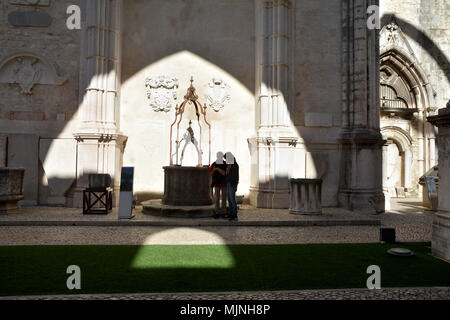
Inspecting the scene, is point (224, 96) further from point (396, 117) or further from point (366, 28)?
point (396, 117)

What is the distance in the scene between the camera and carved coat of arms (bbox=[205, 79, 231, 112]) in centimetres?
1109

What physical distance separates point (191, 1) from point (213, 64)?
2205 millimetres

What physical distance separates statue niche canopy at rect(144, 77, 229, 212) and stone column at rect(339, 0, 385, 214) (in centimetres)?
402

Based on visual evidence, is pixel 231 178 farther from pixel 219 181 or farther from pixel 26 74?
pixel 26 74

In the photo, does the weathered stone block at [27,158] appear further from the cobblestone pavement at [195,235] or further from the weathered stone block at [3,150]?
the cobblestone pavement at [195,235]

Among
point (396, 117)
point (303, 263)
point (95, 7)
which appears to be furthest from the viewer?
point (396, 117)

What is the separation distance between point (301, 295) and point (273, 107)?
7.63m

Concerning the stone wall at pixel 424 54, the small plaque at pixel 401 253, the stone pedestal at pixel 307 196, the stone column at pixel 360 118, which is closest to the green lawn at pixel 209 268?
the small plaque at pixel 401 253

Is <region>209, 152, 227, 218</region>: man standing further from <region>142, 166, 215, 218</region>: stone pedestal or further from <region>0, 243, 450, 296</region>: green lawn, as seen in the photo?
<region>0, 243, 450, 296</region>: green lawn

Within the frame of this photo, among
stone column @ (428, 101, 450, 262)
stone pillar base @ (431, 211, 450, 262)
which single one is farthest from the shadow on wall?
stone pillar base @ (431, 211, 450, 262)

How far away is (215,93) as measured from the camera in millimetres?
11102

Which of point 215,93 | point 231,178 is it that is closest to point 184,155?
point 215,93

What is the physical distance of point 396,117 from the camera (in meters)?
16.9
